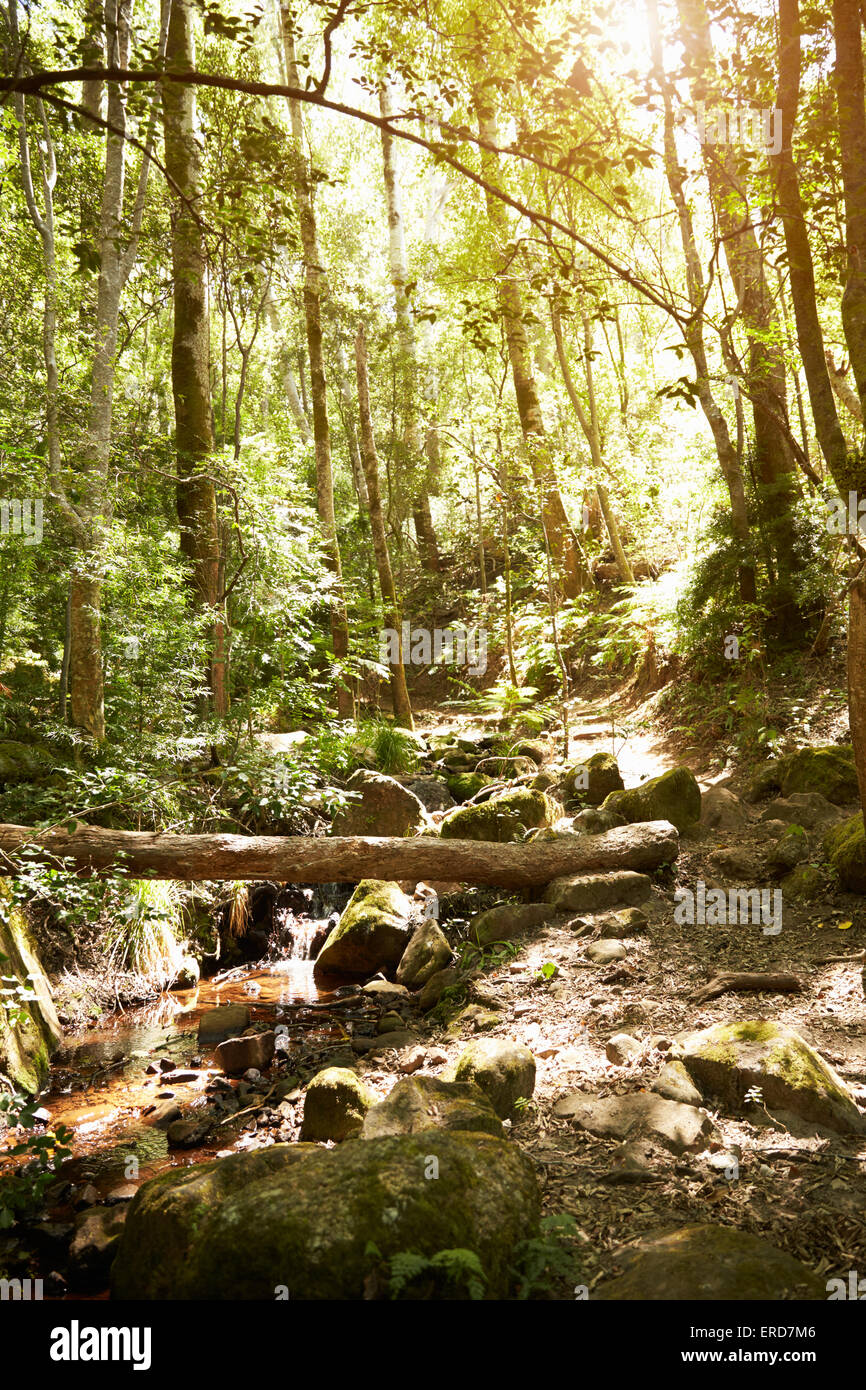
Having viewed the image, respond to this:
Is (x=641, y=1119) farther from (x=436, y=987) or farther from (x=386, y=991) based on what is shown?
(x=386, y=991)

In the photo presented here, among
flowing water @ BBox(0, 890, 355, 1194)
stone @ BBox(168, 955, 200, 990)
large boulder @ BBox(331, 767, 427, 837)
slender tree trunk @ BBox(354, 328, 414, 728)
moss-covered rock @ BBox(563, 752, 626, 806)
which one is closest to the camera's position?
flowing water @ BBox(0, 890, 355, 1194)

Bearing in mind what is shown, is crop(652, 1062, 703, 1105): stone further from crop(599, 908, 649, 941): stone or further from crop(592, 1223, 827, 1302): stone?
crop(599, 908, 649, 941): stone

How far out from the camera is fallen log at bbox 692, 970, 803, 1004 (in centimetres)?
451

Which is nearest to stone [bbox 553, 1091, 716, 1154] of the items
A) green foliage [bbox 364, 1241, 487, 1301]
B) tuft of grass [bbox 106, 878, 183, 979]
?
green foliage [bbox 364, 1241, 487, 1301]

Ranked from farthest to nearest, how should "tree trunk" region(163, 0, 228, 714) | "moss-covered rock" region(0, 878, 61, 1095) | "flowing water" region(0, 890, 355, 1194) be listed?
"tree trunk" region(163, 0, 228, 714), "moss-covered rock" region(0, 878, 61, 1095), "flowing water" region(0, 890, 355, 1194)

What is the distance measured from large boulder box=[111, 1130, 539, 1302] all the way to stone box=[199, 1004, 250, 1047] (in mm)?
3182

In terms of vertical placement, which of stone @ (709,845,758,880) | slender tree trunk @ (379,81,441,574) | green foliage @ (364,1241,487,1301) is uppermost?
slender tree trunk @ (379,81,441,574)

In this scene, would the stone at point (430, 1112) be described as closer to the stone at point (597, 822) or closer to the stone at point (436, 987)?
the stone at point (436, 987)

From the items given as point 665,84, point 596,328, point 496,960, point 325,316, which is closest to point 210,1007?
point 496,960

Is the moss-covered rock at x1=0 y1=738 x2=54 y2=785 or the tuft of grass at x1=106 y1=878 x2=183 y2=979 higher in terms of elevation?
the moss-covered rock at x1=0 y1=738 x2=54 y2=785

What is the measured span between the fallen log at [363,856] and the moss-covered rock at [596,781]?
1852 millimetres

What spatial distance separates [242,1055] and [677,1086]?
10.2 ft
